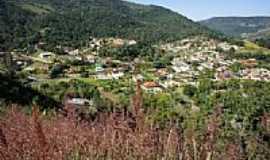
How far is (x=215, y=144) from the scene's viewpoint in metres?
2.57

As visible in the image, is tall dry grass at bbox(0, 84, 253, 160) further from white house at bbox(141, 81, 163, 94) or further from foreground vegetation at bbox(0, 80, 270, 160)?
white house at bbox(141, 81, 163, 94)

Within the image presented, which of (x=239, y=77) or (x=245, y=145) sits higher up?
(x=245, y=145)

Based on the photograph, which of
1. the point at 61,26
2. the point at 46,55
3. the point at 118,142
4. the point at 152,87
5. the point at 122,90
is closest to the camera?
the point at 118,142

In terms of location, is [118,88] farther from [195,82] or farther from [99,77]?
[195,82]

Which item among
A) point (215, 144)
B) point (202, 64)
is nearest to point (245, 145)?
point (215, 144)

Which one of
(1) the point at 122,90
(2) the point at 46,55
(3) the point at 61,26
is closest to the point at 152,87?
(1) the point at 122,90

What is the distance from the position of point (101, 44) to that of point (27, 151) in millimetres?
85182

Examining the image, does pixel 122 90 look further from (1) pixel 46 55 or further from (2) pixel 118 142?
(2) pixel 118 142

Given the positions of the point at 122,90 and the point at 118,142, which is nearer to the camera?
the point at 118,142

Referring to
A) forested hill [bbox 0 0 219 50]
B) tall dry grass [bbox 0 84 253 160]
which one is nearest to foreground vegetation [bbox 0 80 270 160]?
tall dry grass [bbox 0 84 253 160]

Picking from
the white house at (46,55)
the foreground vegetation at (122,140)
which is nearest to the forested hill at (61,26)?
the white house at (46,55)

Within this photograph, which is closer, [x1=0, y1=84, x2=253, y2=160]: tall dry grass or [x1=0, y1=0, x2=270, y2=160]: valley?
[x1=0, y1=84, x2=253, y2=160]: tall dry grass

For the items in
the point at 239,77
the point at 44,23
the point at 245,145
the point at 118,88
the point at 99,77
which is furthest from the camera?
the point at 44,23

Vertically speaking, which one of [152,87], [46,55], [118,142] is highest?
[118,142]
